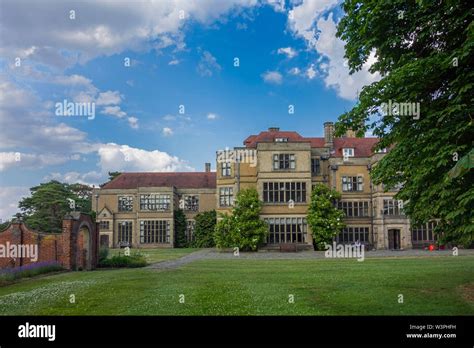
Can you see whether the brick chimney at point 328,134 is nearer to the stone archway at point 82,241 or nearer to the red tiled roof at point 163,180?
the red tiled roof at point 163,180

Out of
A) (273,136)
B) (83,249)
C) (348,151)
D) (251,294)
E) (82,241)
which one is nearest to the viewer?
(251,294)

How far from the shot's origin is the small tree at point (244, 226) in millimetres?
37062

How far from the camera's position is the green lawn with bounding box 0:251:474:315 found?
10.3 m

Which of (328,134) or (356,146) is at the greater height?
(328,134)

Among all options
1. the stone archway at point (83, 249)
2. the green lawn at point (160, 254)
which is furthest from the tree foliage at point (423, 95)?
the green lawn at point (160, 254)

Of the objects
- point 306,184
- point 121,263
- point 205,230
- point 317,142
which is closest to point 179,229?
point 205,230

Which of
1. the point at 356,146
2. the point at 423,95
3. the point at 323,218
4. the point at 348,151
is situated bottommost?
the point at 323,218

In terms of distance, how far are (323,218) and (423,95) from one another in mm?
26461

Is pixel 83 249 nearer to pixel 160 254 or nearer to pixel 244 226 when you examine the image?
pixel 160 254

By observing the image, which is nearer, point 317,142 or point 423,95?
point 423,95

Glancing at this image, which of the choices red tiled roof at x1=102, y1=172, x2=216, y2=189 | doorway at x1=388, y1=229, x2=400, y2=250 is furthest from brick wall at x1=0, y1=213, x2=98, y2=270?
red tiled roof at x1=102, y1=172, x2=216, y2=189

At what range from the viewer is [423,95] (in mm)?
11914

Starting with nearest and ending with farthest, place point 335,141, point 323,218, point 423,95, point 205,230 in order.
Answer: point 423,95 < point 323,218 < point 335,141 < point 205,230
